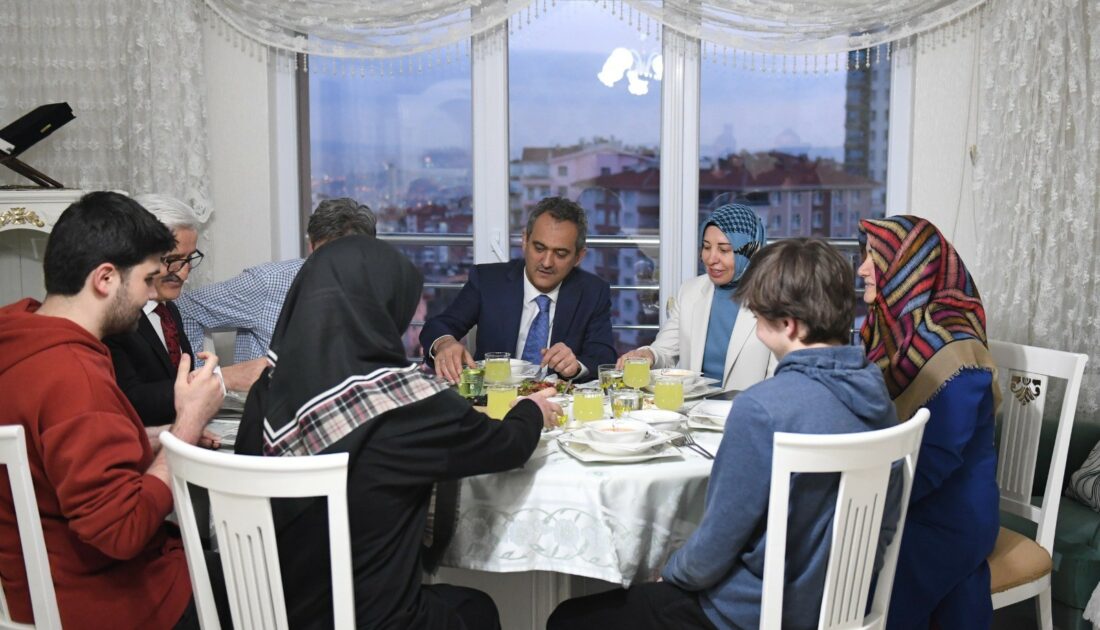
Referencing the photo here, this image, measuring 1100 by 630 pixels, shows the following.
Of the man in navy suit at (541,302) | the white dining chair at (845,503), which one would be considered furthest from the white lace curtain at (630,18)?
the white dining chair at (845,503)

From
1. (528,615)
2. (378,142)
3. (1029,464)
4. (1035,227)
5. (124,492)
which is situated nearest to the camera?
(124,492)

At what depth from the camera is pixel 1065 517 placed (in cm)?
276

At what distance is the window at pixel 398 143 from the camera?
4.09 m

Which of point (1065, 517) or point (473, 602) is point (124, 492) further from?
point (1065, 517)

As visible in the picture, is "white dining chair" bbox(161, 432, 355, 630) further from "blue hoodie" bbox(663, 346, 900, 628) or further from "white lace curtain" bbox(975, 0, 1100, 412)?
"white lace curtain" bbox(975, 0, 1100, 412)

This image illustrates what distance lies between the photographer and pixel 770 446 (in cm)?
162

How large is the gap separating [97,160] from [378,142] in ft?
3.60

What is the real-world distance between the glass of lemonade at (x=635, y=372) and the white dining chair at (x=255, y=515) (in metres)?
1.14

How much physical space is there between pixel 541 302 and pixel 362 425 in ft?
5.99

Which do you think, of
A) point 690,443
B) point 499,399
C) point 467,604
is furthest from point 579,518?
point 499,399

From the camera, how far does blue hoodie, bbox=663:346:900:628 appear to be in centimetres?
163

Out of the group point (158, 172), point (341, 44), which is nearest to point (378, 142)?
point (341, 44)

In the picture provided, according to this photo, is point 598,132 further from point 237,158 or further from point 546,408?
point 546,408

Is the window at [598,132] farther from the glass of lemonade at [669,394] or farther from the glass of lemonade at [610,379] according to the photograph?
the glass of lemonade at [669,394]
